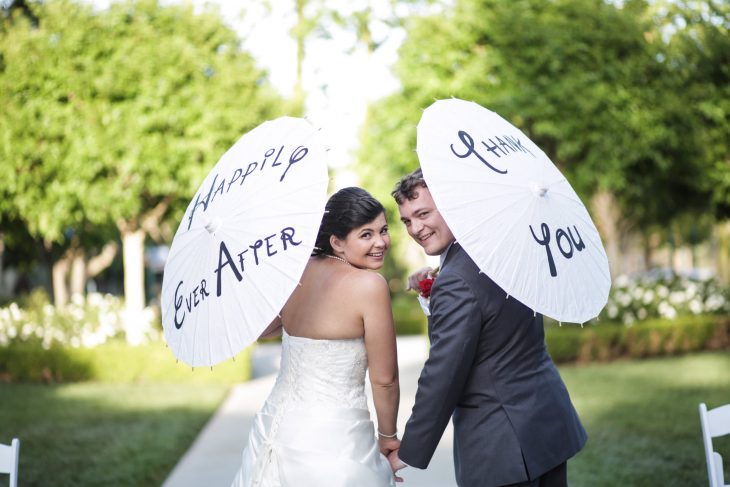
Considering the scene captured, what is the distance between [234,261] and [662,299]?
550 inches

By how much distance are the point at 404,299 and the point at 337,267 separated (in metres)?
27.6

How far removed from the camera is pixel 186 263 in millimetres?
3461

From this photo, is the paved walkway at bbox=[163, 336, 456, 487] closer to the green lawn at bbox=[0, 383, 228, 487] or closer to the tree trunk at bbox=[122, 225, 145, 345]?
the green lawn at bbox=[0, 383, 228, 487]

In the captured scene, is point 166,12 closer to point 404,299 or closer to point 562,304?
point 562,304

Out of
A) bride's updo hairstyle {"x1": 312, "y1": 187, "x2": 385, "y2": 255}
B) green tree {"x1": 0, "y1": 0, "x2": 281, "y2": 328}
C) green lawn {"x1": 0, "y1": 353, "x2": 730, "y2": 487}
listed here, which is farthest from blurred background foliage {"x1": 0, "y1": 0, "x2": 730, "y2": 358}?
bride's updo hairstyle {"x1": 312, "y1": 187, "x2": 385, "y2": 255}

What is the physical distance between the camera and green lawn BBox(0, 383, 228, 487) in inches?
283

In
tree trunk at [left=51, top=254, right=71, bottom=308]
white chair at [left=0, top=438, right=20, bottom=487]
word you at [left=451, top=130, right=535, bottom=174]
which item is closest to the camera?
word you at [left=451, top=130, right=535, bottom=174]

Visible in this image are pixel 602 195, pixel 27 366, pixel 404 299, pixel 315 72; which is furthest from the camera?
pixel 404 299

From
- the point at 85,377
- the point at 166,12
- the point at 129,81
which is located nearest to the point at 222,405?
the point at 85,377

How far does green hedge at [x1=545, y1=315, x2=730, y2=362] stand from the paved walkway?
2650 mm

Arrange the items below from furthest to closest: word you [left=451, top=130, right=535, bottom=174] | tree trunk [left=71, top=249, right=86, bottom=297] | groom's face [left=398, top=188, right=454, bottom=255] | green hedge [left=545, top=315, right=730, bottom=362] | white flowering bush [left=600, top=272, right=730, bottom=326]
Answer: tree trunk [left=71, top=249, right=86, bottom=297] < white flowering bush [left=600, top=272, right=730, bottom=326] < green hedge [left=545, top=315, right=730, bottom=362] < groom's face [left=398, top=188, right=454, bottom=255] < word you [left=451, top=130, right=535, bottom=174]

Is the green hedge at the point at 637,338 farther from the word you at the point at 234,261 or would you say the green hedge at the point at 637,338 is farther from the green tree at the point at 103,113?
the word you at the point at 234,261

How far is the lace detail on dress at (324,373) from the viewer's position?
349cm

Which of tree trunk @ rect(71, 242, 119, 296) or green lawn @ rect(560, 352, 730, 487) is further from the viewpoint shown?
tree trunk @ rect(71, 242, 119, 296)
